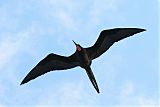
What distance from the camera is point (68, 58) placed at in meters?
22.0

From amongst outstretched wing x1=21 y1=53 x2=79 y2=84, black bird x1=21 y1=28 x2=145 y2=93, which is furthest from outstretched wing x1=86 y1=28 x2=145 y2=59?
outstretched wing x1=21 y1=53 x2=79 y2=84

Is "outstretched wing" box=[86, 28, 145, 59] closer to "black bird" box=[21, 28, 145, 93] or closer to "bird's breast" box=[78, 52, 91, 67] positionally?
"black bird" box=[21, 28, 145, 93]

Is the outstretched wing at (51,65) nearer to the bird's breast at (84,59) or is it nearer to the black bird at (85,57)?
the black bird at (85,57)

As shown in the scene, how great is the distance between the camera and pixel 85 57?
21000 mm

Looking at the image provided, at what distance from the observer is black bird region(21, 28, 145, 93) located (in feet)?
69.0

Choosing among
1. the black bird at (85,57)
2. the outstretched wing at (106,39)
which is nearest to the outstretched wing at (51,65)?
the black bird at (85,57)

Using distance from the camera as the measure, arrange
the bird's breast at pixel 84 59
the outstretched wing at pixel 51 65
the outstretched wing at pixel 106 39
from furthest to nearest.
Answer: the outstretched wing at pixel 51 65
the outstretched wing at pixel 106 39
the bird's breast at pixel 84 59

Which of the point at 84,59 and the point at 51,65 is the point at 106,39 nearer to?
the point at 84,59

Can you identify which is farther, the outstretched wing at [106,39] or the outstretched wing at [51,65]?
the outstretched wing at [51,65]

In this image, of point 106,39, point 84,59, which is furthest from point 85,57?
point 106,39

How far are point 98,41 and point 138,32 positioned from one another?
2.14 metres

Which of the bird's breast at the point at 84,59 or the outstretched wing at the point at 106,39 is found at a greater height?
the outstretched wing at the point at 106,39

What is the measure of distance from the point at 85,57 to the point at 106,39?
5.46ft

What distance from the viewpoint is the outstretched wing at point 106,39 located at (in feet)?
70.7
